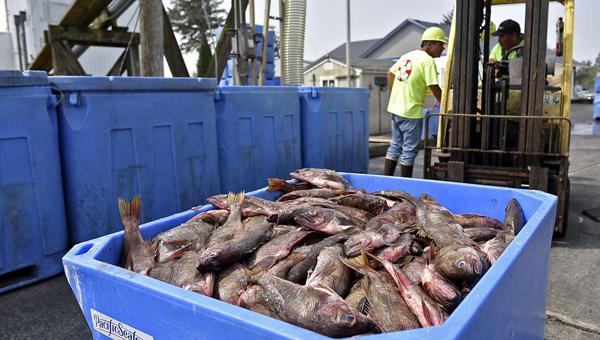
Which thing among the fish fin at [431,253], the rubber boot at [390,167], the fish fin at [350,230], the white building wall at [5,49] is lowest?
the rubber boot at [390,167]

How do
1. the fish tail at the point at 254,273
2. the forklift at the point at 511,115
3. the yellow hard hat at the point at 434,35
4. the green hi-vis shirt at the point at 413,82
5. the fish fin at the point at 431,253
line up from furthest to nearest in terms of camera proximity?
the yellow hard hat at the point at 434,35
the green hi-vis shirt at the point at 413,82
the forklift at the point at 511,115
the fish fin at the point at 431,253
the fish tail at the point at 254,273

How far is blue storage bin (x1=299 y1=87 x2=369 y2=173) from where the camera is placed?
261 inches

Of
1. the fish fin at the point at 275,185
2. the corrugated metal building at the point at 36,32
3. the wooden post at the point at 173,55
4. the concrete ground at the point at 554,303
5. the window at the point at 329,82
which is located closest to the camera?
the concrete ground at the point at 554,303

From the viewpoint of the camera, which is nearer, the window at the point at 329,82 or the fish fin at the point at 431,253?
the fish fin at the point at 431,253

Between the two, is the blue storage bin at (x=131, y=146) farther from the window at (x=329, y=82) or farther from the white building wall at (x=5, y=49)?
the white building wall at (x=5, y=49)

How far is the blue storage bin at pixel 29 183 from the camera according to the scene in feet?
11.8

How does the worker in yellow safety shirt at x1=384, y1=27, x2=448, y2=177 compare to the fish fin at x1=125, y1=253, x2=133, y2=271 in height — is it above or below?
above

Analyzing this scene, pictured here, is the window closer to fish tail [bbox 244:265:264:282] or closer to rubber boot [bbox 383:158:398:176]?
rubber boot [bbox 383:158:398:176]

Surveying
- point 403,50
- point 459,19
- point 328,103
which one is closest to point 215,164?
point 328,103

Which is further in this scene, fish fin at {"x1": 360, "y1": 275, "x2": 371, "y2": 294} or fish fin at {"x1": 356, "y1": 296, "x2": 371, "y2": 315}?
fish fin at {"x1": 360, "y1": 275, "x2": 371, "y2": 294}

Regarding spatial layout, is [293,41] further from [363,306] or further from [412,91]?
[363,306]

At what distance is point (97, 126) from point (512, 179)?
13.8 ft

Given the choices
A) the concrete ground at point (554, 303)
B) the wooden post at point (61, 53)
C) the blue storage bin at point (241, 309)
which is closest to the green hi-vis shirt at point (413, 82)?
the concrete ground at point (554, 303)

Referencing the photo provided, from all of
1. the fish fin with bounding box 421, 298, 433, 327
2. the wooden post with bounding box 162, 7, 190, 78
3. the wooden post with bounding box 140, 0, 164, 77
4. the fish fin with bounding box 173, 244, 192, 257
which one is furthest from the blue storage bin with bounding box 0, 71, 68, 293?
the wooden post with bounding box 162, 7, 190, 78
